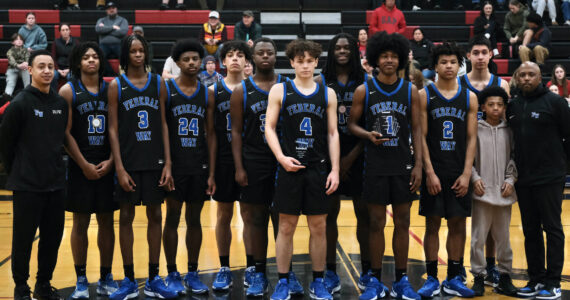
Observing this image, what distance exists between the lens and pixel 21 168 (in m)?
4.79

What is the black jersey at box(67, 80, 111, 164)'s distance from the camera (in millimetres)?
5066

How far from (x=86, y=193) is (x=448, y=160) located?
105 inches

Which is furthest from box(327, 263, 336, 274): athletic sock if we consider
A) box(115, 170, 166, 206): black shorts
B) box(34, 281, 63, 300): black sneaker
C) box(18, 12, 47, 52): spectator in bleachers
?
box(18, 12, 47, 52): spectator in bleachers

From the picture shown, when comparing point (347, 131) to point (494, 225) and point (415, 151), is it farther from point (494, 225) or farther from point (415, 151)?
point (494, 225)

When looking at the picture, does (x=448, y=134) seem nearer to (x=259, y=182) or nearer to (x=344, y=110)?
(x=344, y=110)

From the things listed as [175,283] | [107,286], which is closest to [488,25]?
[175,283]

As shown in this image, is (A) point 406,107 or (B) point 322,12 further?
(B) point 322,12

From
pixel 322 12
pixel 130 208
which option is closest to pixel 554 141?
pixel 130 208

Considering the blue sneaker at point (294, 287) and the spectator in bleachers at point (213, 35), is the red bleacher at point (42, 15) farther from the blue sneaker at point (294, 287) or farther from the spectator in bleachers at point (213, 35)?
the blue sneaker at point (294, 287)

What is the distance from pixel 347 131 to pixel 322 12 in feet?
33.6

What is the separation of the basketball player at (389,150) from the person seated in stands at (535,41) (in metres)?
9.00

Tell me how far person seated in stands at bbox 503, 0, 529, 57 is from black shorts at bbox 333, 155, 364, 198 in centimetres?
963

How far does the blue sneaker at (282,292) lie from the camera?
4914 millimetres

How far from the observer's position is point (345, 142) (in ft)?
17.6
